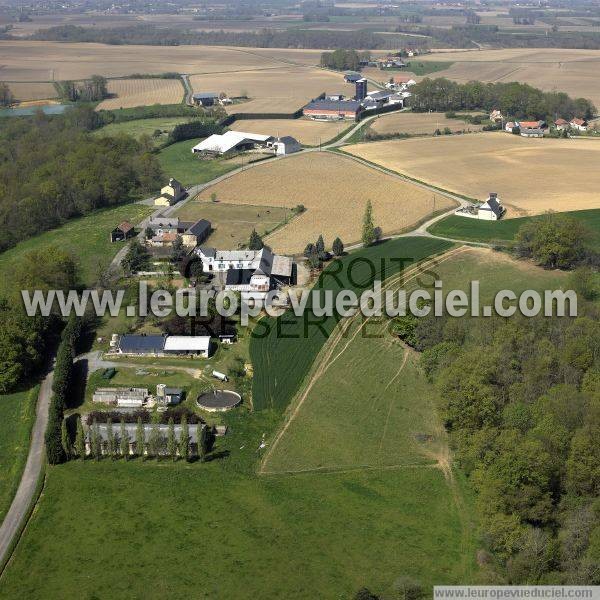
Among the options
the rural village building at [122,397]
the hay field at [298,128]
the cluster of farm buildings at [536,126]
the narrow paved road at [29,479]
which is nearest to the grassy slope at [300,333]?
the rural village building at [122,397]

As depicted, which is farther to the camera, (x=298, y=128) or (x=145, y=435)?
(x=298, y=128)

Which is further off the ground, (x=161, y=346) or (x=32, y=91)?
(x=32, y=91)

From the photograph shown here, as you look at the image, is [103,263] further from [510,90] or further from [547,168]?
[510,90]

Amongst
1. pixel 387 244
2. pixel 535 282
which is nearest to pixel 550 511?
pixel 535 282

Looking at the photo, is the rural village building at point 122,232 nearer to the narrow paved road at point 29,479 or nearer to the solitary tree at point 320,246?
the solitary tree at point 320,246

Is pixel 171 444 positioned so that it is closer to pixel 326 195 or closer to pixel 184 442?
pixel 184 442

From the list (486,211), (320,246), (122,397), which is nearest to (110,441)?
(122,397)
